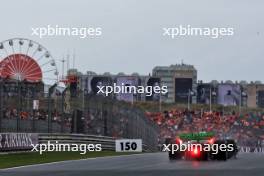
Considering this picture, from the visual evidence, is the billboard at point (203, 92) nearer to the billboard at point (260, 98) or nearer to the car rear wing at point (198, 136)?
the billboard at point (260, 98)

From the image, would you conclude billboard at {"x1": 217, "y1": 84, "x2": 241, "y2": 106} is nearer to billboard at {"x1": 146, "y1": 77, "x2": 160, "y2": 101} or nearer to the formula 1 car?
billboard at {"x1": 146, "y1": 77, "x2": 160, "y2": 101}

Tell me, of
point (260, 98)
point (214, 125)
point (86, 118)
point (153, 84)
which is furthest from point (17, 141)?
point (260, 98)

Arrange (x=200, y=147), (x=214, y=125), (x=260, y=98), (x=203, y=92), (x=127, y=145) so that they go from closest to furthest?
(x=200, y=147) → (x=127, y=145) → (x=214, y=125) → (x=203, y=92) → (x=260, y=98)

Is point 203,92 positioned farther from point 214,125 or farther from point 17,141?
point 17,141

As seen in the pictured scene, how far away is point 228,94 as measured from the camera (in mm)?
73250

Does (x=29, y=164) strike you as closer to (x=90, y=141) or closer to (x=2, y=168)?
(x=2, y=168)

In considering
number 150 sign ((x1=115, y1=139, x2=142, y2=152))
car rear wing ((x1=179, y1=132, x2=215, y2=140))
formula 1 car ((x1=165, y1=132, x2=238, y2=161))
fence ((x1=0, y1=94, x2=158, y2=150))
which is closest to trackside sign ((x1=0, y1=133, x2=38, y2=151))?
fence ((x1=0, y1=94, x2=158, y2=150))

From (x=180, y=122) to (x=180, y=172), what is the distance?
972 inches

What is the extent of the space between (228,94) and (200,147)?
50773mm

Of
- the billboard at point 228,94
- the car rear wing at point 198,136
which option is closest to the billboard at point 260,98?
the billboard at point 228,94

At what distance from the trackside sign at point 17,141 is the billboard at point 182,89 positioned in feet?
179

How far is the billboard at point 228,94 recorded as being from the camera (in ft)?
242

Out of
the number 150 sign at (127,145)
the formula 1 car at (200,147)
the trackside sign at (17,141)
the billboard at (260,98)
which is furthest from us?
the billboard at (260,98)

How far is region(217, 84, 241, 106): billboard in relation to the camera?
242 feet
